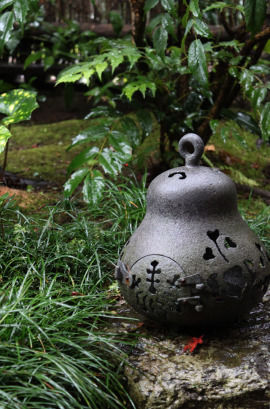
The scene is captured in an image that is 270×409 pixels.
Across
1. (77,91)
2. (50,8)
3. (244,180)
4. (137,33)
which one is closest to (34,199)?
(137,33)

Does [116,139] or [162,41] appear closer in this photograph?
[162,41]

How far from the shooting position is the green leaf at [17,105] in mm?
2816

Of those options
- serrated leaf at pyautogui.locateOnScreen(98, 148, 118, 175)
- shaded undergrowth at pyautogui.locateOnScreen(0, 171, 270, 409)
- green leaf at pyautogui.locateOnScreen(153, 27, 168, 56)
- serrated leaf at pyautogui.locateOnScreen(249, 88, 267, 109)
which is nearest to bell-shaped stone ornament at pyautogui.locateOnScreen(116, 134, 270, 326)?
shaded undergrowth at pyautogui.locateOnScreen(0, 171, 270, 409)

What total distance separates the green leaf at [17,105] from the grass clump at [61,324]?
670mm

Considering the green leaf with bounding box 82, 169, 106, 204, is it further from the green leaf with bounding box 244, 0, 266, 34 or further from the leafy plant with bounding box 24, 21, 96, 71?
the leafy plant with bounding box 24, 21, 96, 71

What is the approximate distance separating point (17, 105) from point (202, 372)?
1.97 m

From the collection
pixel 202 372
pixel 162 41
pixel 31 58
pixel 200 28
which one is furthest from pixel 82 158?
pixel 31 58

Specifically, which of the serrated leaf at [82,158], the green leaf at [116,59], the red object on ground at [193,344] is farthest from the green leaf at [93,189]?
the red object on ground at [193,344]

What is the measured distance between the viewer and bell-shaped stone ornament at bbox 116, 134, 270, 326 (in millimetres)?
1886

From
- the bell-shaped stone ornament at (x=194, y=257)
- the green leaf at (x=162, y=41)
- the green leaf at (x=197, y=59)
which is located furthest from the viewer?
the green leaf at (x=162, y=41)

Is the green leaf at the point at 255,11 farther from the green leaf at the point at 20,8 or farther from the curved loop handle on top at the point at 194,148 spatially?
the green leaf at the point at 20,8

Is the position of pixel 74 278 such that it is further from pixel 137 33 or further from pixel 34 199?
pixel 137 33

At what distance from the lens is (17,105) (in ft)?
9.60

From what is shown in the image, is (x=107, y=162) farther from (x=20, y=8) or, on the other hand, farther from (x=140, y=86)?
(x=20, y=8)
